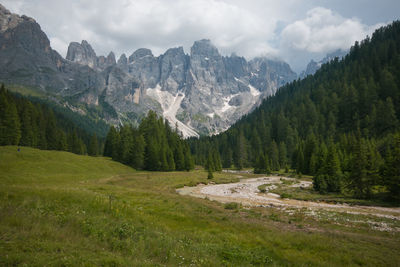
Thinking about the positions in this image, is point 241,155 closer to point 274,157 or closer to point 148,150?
point 274,157

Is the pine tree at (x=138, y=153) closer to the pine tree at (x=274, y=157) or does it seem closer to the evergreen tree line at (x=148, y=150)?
the evergreen tree line at (x=148, y=150)

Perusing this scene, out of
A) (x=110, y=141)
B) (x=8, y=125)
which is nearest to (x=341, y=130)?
(x=110, y=141)

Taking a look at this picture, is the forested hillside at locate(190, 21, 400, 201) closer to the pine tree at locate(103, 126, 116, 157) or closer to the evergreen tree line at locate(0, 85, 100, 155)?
the pine tree at locate(103, 126, 116, 157)

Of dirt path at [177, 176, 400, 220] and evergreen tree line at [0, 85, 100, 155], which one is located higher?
evergreen tree line at [0, 85, 100, 155]

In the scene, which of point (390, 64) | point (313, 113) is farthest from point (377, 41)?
point (313, 113)

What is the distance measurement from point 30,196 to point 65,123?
172891mm

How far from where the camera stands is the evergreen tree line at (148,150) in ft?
277

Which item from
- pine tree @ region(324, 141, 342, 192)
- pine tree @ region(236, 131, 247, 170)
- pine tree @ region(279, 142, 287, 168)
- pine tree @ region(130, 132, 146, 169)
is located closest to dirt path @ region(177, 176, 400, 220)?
pine tree @ region(324, 141, 342, 192)

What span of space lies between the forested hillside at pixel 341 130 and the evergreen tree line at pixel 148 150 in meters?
41.1

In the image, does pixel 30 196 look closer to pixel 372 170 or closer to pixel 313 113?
pixel 372 170

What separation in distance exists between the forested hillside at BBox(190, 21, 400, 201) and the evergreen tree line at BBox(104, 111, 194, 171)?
41115 millimetres

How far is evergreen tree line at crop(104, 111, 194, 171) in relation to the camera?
84562mm

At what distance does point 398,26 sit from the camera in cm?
17988

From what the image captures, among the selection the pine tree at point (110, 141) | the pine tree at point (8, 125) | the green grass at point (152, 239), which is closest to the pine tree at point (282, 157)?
the pine tree at point (110, 141)
